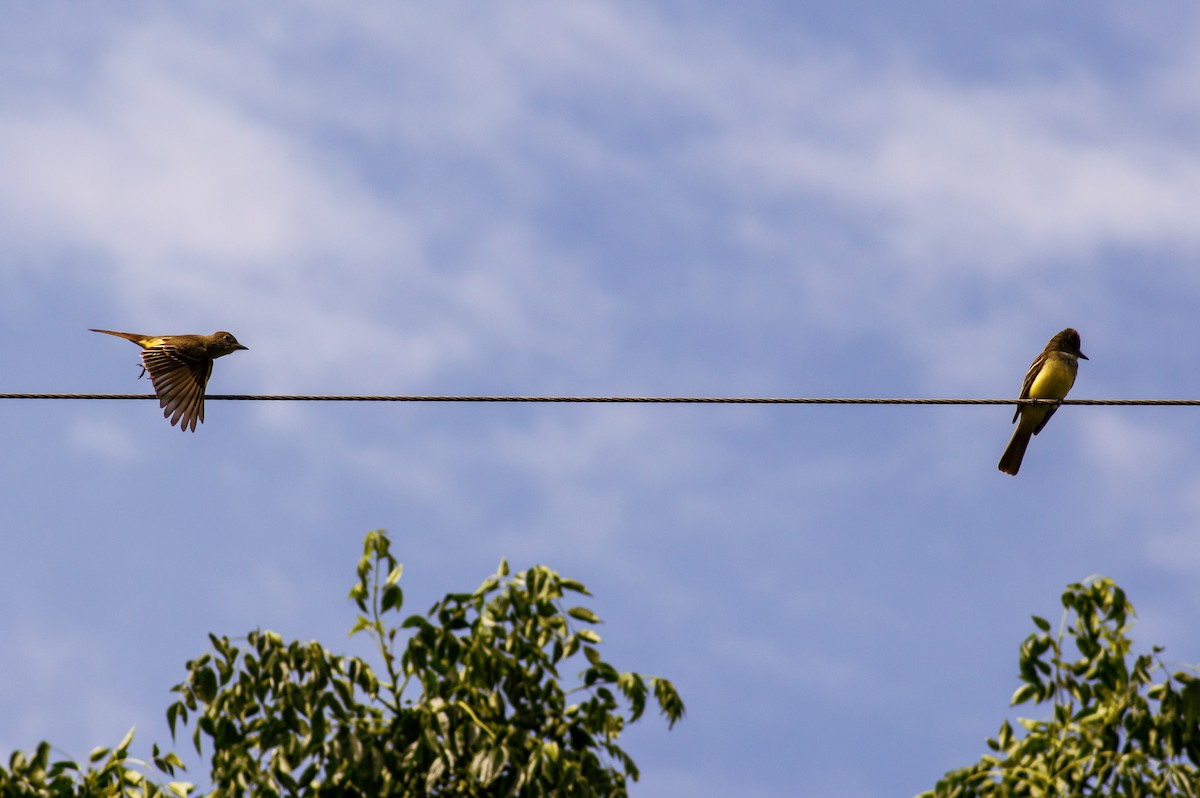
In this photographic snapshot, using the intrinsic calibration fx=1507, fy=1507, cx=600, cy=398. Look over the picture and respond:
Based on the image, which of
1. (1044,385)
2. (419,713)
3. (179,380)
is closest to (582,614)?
(419,713)

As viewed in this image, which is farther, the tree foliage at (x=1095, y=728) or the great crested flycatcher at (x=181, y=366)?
the great crested flycatcher at (x=181, y=366)

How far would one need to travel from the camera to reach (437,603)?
6773 mm

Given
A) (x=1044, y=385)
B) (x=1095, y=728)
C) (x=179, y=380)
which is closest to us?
(x=1095, y=728)

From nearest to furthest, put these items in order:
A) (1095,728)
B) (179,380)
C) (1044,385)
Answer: (1095,728)
(179,380)
(1044,385)

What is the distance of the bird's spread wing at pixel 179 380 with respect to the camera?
1002 centimetres

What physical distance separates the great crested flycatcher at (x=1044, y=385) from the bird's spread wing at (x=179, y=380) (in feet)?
21.9

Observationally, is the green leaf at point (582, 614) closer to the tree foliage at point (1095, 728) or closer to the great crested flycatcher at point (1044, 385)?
the tree foliage at point (1095, 728)

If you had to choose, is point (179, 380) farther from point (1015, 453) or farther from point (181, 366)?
point (1015, 453)

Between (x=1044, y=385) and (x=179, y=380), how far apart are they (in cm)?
704

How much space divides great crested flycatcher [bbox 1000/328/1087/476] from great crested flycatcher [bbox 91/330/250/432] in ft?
21.5

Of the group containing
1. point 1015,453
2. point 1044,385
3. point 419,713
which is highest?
point 1044,385

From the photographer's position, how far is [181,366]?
1053 cm

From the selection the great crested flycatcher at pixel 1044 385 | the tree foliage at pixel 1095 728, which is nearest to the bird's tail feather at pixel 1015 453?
the great crested flycatcher at pixel 1044 385

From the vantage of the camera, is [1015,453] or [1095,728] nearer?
[1095,728]
